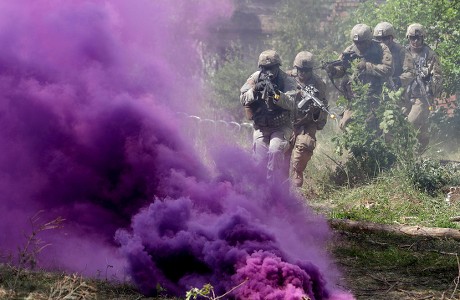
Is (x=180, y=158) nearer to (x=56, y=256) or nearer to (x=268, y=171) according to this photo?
(x=56, y=256)

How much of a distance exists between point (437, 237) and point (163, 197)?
3.14 metres

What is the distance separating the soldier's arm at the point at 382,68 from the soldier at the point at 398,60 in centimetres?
33

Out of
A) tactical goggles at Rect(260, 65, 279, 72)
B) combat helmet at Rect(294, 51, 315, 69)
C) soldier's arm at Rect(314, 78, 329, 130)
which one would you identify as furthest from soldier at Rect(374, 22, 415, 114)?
tactical goggles at Rect(260, 65, 279, 72)

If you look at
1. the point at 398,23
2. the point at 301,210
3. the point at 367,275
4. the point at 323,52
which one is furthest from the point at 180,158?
the point at 323,52

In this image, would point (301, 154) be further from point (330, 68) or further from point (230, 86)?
point (230, 86)

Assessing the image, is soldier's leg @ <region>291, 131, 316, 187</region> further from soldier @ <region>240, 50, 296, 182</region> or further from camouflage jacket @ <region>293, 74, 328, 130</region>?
soldier @ <region>240, 50, 296, 182</region>

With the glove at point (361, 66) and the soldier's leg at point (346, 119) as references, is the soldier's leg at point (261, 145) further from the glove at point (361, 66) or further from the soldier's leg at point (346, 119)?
the glove at point (361, 66)

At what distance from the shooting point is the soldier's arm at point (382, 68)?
12281 mm

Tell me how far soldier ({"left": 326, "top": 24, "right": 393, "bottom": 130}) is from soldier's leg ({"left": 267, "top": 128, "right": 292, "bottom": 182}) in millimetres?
2693

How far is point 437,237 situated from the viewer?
8039 mm

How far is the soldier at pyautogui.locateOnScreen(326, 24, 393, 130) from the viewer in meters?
12.3

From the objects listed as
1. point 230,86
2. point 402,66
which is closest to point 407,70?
point 402,66

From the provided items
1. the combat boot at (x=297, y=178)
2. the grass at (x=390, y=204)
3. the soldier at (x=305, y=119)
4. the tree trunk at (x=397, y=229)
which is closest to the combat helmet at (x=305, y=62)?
the soldier at (x=305, y=119)

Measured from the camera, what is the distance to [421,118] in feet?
42.2
